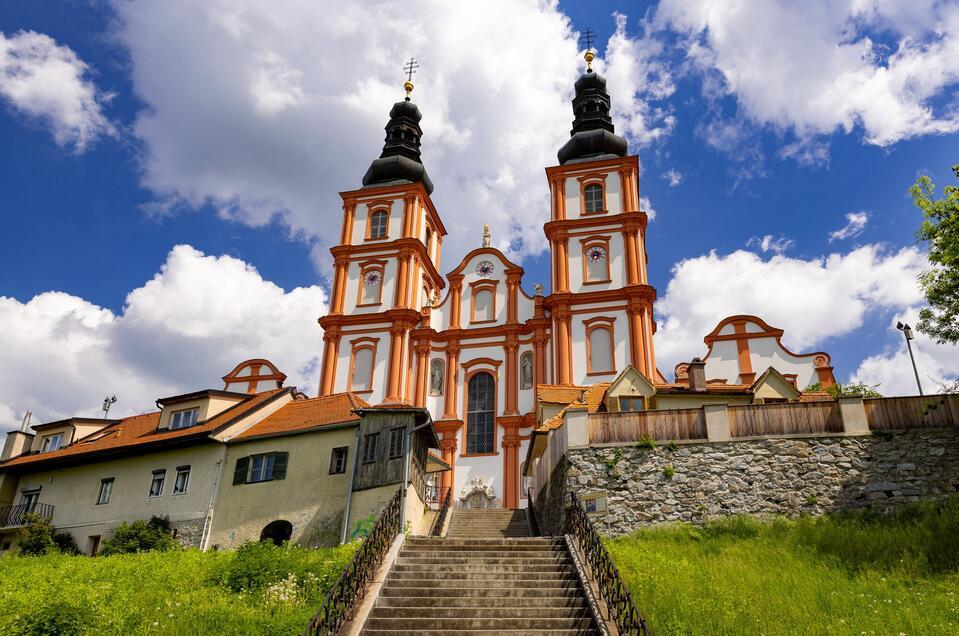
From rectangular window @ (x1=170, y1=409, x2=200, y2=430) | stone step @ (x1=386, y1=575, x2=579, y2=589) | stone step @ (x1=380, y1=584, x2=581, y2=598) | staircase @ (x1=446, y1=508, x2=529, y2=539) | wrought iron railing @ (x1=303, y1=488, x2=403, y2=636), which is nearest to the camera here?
wrought iron railing @ (x1=303, y1=488, x2=403, y2=636)

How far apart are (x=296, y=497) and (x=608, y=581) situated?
13759 millimetres

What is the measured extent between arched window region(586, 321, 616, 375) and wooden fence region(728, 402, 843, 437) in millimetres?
18156

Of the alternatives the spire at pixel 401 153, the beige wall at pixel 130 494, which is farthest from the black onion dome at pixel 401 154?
the beige wall at pixel 130 494

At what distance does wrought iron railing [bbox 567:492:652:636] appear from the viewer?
10.6 m

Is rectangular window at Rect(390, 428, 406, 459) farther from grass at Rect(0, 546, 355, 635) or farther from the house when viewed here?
grass at Rect(0, 546, 355, 635)

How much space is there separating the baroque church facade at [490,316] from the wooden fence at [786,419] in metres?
16.9

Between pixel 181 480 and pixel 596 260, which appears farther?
pixel 596 260

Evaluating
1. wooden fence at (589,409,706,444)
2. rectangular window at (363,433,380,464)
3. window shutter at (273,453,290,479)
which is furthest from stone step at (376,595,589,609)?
window shutter at (273,453,290,479)

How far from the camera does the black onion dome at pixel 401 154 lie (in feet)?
159

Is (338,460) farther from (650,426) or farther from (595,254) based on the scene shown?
(595,254)

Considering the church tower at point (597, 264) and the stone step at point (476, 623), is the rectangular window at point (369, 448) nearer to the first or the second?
the stone step at point (476, 623)

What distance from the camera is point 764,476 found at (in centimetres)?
1820

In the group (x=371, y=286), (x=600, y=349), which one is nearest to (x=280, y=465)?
(x=600, y=349)

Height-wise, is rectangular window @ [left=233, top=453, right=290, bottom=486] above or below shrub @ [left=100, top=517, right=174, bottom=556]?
above
